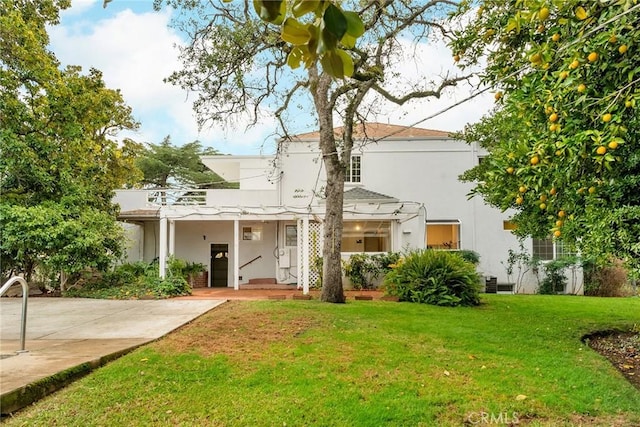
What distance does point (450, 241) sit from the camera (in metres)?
17.4

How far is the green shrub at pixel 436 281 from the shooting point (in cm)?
1041

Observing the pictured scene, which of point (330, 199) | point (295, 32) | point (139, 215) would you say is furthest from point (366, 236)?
point (295, 32)

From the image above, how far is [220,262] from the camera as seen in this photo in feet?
56.5

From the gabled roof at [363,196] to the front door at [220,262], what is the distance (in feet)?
19.1

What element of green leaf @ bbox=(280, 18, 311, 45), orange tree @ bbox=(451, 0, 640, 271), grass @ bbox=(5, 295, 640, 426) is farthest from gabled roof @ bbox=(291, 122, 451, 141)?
green leaf @ bbox=(280, 18, 311, 45)

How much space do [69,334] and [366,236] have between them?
11536 mm

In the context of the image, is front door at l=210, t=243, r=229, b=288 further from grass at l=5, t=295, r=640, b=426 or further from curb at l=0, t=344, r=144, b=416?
curb at l=0, t=344, r=144, b=416

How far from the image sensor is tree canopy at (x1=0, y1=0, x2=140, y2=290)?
1139 centimetres

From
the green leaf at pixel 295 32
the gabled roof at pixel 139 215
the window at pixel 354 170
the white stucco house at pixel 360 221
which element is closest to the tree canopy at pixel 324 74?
the white stucco house at pixel 360 221

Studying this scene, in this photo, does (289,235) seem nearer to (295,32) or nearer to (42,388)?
(42,388)

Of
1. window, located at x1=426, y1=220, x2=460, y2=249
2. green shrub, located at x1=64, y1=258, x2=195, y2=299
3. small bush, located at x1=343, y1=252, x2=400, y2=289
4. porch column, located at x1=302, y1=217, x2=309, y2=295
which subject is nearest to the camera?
green shrub, located at x1=64, y1=258, x2=195, y2=299

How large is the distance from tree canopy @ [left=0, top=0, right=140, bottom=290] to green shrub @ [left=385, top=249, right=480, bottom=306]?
30.9 ft

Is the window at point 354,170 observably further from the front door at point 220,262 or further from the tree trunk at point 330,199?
the tree trunk at point 330,199

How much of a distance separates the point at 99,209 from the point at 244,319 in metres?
9.18
